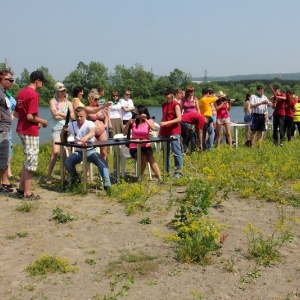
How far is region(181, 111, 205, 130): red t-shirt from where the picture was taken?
11.3m

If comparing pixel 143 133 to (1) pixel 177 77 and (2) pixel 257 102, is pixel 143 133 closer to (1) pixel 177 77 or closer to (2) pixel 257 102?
(2) pixel 257 102

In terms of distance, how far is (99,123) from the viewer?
29.9 feet

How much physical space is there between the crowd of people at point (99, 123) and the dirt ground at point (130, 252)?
799 mm

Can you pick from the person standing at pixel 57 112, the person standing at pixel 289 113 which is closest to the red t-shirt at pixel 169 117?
the person standing at pixel 57 112

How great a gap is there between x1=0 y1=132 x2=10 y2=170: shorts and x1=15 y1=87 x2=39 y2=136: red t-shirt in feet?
1.13

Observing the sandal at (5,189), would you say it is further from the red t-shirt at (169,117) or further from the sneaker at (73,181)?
the red t-shirt at (169,117)

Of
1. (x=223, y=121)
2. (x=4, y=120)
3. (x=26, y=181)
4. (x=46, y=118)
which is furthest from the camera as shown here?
(x=46, y=118)

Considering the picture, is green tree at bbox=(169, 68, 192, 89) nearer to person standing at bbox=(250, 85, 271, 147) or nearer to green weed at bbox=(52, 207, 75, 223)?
person standing at bbox=(250, 85, 271, 147)

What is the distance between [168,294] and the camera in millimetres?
4191

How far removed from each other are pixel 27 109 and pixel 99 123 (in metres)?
2.27

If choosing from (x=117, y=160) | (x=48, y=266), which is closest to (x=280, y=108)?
(x=117, y=160)

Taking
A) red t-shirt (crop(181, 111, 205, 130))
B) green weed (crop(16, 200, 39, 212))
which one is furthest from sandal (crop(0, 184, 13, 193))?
red t-shirt (crop(181, 111, 205, 130))

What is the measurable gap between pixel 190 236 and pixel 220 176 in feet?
9.59

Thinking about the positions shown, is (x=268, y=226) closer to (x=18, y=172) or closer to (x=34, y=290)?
(x=34, y=290)
